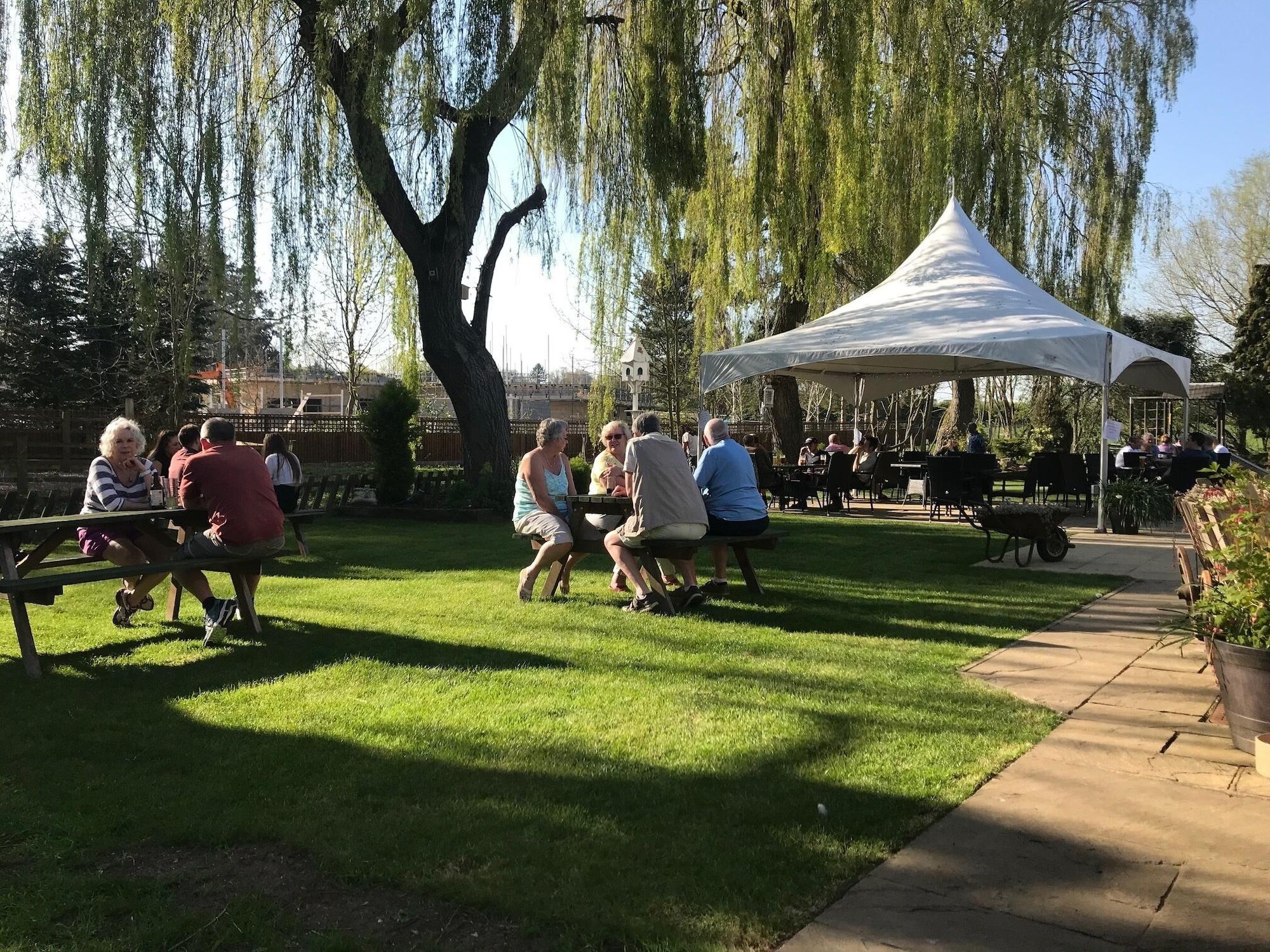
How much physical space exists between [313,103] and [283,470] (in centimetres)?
449

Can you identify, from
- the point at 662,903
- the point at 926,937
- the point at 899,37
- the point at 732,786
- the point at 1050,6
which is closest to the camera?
the point at 926,937

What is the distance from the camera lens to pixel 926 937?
2.57 m

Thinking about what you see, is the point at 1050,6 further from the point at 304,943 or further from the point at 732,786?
the point at 304,943

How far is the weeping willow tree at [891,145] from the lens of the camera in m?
13.5

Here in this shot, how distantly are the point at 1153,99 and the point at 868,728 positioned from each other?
1806 cm

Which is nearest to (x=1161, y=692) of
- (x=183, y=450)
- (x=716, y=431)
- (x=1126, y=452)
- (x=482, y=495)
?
(x=716, y=431)

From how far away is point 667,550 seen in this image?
7129 millimetres

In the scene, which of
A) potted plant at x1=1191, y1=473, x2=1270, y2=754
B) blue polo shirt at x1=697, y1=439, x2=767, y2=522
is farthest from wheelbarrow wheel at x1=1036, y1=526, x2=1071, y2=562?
potted plant at x1=1191, y1=473, x2=1270, y2=754

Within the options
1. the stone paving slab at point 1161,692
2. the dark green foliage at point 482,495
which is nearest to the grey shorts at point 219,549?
the stone paving slab at point 1161,692

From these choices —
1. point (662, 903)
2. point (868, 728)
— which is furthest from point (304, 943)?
point (868, 728)

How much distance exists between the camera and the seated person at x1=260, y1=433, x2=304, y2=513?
10805mm

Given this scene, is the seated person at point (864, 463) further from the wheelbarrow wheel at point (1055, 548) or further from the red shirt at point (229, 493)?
the red shirt at point (229, 493)

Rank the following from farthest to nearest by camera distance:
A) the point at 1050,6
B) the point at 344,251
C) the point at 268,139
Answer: the point at 1050,6, the point at 344,251, the point at 268,139

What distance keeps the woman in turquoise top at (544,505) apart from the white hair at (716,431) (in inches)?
A: 45.0
